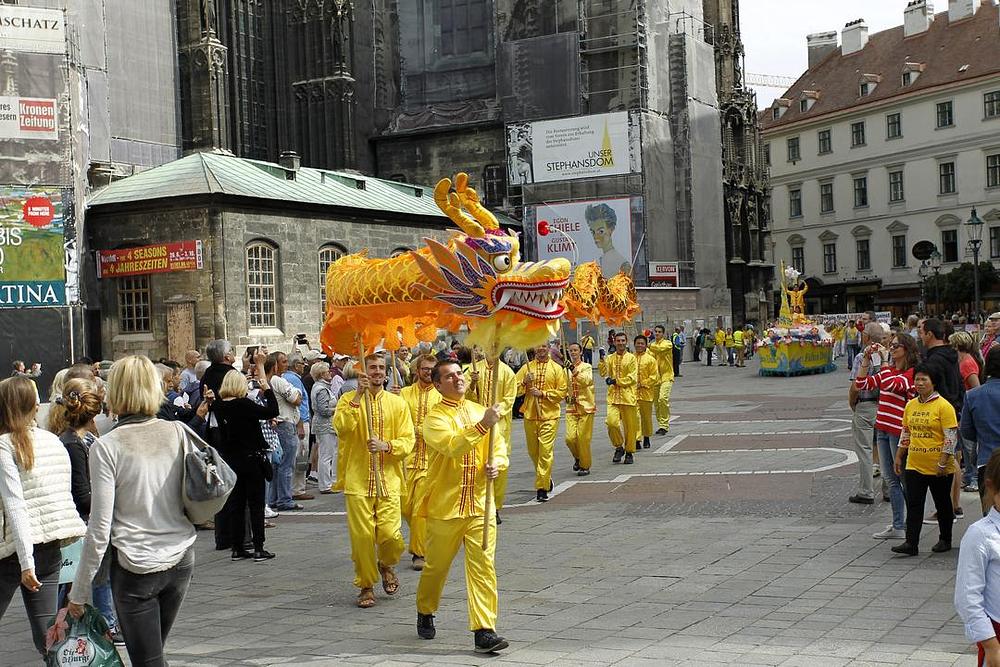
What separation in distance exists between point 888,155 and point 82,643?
6400cm

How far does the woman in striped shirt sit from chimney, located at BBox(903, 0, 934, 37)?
202 feet

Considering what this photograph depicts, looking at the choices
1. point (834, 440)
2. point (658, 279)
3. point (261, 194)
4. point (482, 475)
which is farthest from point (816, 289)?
point (482, 475)

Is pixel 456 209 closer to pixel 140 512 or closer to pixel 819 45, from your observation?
pixel 140 512

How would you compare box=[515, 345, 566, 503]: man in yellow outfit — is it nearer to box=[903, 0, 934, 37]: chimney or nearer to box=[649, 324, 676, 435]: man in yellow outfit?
box=[649, 324, 676, 435]: man in yellow outfit

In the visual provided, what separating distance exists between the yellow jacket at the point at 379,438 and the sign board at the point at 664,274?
32.3 metres

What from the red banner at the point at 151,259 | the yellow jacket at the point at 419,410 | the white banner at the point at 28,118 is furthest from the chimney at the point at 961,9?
the yellow jacket at the point at 419,410

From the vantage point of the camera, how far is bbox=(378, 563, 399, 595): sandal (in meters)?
8.59

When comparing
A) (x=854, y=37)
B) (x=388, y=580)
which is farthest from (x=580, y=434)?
(x=854, y=37)

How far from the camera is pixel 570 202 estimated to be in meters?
40.5

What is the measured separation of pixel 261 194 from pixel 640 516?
19.8m

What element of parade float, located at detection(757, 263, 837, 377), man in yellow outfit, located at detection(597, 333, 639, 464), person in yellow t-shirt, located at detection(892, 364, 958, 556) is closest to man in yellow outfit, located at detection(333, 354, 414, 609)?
person in yellow t-shirt, located at detection(892, 364, 958, 556)

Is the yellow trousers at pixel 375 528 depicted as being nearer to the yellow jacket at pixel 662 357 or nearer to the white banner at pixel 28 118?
the yellow jacket at pixel 662 357

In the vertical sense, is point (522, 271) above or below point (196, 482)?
above

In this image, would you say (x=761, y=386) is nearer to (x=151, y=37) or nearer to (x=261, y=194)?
(x=261, y=194)
